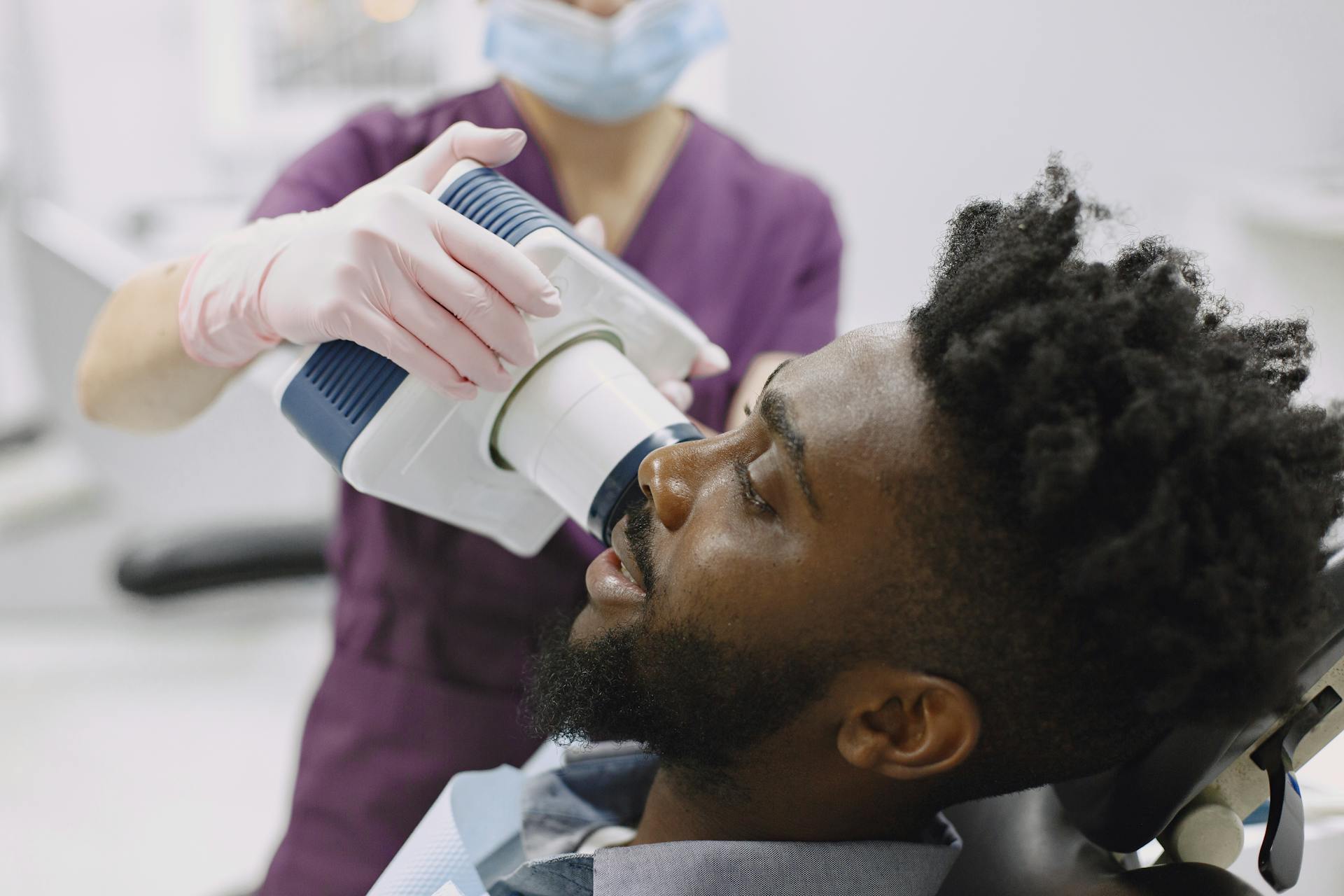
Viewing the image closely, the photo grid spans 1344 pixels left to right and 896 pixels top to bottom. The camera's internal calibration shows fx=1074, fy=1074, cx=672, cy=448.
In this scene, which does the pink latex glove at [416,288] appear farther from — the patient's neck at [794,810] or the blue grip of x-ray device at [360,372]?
the patient's neck at [794,810]

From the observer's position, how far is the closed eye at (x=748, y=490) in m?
0.80

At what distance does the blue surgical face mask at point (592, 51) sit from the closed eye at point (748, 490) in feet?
2.05

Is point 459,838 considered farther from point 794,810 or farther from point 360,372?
point 360,372

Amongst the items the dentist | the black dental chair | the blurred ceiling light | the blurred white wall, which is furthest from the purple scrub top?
the blurred ceiling light

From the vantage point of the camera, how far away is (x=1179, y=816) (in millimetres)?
850

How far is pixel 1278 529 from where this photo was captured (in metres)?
0.66

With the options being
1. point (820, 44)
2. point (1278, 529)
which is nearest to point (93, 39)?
point (820, 44)

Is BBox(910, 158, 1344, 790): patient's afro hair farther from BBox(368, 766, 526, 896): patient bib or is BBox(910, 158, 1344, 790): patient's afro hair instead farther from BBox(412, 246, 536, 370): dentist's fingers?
BBox(368, 766, 526, 896): patient bib

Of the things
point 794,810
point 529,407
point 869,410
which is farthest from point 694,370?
point 794,810

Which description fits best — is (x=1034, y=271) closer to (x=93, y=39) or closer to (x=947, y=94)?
(x=947, y=94)

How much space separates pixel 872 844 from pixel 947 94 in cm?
190

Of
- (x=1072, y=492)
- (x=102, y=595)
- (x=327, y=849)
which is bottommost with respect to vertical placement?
(x=102, y=595)

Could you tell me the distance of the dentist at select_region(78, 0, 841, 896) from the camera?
1098 mm

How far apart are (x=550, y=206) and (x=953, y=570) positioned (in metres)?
0.75
